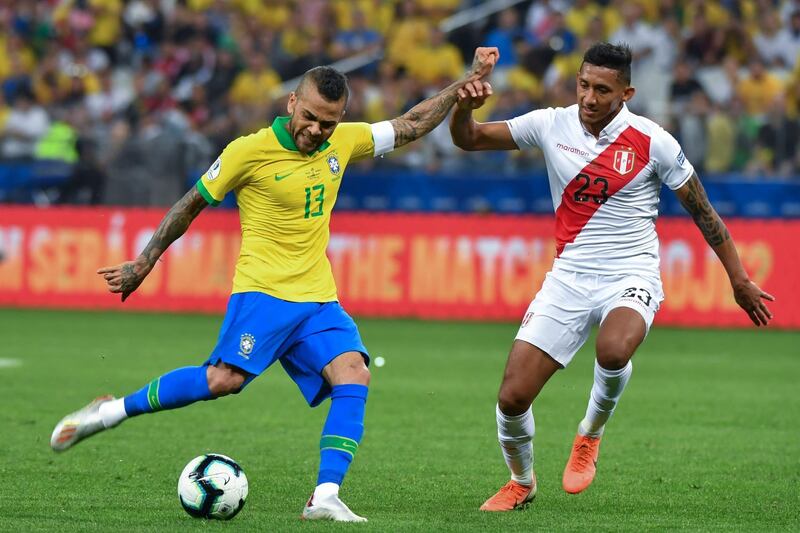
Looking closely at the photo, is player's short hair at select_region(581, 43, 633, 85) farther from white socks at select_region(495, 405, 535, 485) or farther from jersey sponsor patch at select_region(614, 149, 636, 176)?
white socks at select_region(495, 405, 535, 485)

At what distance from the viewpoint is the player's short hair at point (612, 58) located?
762 cm

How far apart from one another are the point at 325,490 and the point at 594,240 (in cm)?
210

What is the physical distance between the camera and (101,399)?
24.1 feet

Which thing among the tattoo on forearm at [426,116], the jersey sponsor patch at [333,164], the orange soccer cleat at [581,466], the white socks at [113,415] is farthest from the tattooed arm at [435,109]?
the white socks at [113,415]

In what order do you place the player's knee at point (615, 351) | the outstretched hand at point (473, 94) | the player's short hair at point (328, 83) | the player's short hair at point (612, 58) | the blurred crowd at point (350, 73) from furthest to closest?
the blurred crowd at point (350, 73), the outstretched hand at point (473, 94), the player's short hair at point (612, 58), the player's knee at point (615, 351), the player's short hair at point (328, 83)

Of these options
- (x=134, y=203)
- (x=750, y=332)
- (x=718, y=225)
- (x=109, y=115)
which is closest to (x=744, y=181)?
(x=750, y=332)

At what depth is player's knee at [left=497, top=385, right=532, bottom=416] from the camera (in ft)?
24.8

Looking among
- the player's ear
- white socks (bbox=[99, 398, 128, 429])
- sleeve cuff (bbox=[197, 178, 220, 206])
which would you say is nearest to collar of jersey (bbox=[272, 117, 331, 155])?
sleeve cuff (bbox=[197, 178, 220, 206])

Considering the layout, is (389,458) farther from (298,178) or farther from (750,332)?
(750,332)

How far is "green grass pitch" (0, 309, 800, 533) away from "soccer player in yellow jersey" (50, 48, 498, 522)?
1.73 ft

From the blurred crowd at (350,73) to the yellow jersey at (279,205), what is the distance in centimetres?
1242

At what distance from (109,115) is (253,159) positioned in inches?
640

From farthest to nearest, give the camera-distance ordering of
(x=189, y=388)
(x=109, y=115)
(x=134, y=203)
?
1. (x=109, y=115)
2. (x=134, y=203)
3. (x=189, y=388)

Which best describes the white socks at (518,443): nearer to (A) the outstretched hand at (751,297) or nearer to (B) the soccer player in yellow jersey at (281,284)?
(B) the soccer player in yellow jersey at (281,284)
